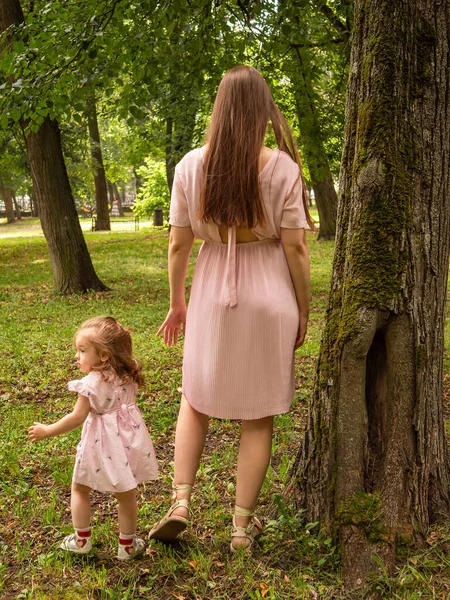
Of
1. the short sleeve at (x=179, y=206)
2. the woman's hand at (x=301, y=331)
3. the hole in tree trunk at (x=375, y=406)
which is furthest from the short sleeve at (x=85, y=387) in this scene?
the hole in tree trunk at (x=375, y=406)

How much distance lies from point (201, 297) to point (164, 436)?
1887mm

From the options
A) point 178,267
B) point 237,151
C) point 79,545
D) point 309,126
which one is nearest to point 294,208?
point 237,151

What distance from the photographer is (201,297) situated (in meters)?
3.30

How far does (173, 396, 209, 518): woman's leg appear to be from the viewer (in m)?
3.35

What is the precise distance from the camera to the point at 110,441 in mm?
3133

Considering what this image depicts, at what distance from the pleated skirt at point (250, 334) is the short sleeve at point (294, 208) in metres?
0.15

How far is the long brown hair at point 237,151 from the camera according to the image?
9.99 ft

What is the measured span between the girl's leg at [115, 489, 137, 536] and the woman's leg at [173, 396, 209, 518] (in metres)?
0.25

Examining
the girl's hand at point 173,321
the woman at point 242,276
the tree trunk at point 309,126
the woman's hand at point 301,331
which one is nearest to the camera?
the woman at point 242,276

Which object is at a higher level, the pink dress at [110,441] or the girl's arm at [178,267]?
the girl's arm at [178,267]

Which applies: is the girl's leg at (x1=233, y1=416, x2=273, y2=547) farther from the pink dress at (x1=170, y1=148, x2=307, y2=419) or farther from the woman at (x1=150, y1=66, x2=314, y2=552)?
the pink dress at (x1=170, y1=148, x2=307, y2=419)

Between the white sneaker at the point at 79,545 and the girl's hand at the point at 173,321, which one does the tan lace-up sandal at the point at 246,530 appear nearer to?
the white sneaker at the point at 79,545

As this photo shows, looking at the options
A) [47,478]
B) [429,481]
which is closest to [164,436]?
[47,478]

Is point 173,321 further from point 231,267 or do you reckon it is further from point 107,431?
point 107,431
